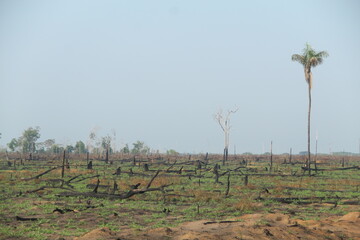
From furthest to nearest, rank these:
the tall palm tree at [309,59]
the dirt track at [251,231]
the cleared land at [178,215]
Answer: the tall palm tree at [309,59] → the cleared land at [178,215] → the dirt track at [251,231]

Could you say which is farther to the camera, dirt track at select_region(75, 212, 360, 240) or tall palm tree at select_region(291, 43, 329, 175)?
tall palm tree at select_region(291, 43, 329, 175)

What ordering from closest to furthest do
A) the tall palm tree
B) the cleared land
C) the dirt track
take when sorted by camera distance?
the dirt track, the cleared land, the tall palm tree

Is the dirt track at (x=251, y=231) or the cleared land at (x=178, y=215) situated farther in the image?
the cleared land at (x=178, y=215)

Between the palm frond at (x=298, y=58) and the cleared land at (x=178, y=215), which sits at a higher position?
the palm frond at (x=298, y=58)

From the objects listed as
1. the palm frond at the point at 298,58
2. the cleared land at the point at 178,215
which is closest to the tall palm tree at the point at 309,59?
the palm frond at the point at 298,58

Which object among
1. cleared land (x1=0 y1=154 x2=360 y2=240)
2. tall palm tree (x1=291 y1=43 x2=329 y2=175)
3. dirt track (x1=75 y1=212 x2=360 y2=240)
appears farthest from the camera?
tall palm tree (x1=291 y1=43 x2=329 y2=175)

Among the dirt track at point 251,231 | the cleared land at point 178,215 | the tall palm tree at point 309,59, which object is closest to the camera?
the dirt track at point 251,231

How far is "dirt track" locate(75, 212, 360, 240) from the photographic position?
9.21m

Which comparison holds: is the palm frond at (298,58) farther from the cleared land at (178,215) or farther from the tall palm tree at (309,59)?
the cleared land at (178,215)

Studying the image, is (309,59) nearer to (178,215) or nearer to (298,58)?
(298,58)

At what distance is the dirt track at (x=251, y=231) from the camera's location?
921cm

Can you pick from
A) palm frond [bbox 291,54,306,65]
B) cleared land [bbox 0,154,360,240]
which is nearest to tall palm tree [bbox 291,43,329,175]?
palm frond [bbox 291,54,306,65]

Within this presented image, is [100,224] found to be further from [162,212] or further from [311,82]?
[311,82]

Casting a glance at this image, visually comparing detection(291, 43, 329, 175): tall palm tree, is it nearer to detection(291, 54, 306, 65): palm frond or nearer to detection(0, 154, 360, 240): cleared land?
detection(291, 54, 306, 65): palm frond
